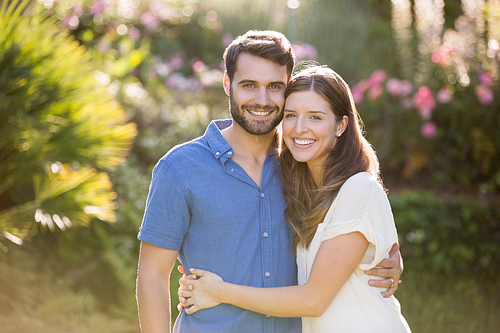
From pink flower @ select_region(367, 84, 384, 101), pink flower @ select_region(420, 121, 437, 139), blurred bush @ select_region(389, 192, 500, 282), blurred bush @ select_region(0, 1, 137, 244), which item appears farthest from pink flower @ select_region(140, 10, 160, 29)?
blurred bush @ select_region(389, 192, 500, 282)

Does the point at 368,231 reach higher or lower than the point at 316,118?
lower

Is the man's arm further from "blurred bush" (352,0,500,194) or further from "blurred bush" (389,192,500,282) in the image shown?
"blurred bush" (352,0,500,194)

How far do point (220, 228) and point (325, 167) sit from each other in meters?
0.68

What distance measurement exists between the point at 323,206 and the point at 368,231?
287mm

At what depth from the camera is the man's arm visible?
8.15 feet

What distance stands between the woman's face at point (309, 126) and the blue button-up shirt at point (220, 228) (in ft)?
1.07

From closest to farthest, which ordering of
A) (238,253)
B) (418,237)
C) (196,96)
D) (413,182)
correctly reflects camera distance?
1. (238,253)
2. (418,237)
3. (413,182)
4. (196,96)

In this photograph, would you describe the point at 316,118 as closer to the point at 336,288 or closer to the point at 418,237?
the point at 336,288

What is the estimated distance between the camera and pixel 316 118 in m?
2.65

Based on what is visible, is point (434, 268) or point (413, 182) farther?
point (413, 182)

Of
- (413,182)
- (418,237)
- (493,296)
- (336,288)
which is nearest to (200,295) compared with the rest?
(336,288)

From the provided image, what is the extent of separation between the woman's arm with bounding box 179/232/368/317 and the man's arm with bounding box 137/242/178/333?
1.04ft

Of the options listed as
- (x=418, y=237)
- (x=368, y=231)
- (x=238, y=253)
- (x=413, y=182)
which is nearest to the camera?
(x=368, y=231)

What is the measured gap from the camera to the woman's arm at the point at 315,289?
2.34 m
